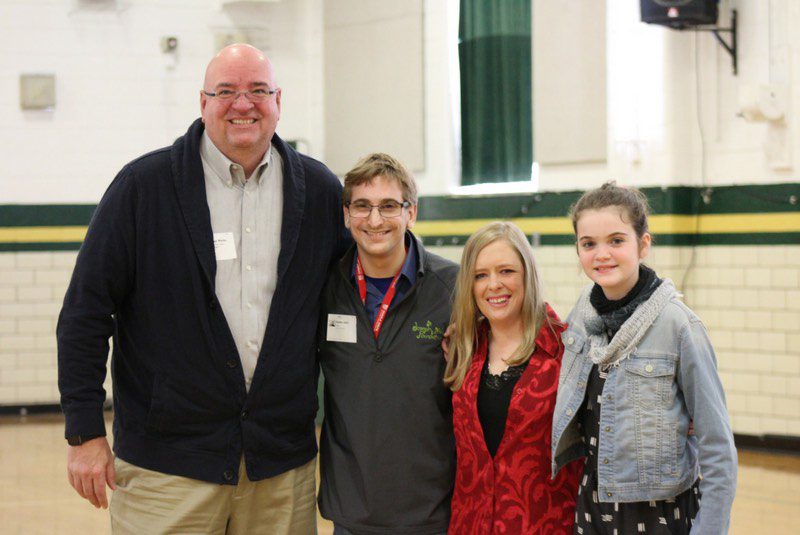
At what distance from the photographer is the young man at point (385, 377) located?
256 centimetres

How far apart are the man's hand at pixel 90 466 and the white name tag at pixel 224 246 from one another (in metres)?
0.57

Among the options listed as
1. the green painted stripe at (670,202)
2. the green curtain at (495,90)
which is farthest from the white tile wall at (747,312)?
the green curtain at (495,90)

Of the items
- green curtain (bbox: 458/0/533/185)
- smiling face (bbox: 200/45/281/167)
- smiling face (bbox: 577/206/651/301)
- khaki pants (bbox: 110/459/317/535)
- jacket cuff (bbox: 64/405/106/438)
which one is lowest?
khaki pants (bbox: 110/459/317/535)

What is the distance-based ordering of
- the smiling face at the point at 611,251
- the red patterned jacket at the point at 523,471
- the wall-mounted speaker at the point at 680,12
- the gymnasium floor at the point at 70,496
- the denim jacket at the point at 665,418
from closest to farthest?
A: the denim jacket at the point at 665,418
the smiling face at the point at 611,251
the red patterned jacket at the point at 523,471
the gymnasium floor at the point at 70,496
the wall-mounted speaker at the point at 680,12

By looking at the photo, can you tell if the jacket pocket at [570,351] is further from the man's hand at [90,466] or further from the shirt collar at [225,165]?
the man's hand at [90,466]

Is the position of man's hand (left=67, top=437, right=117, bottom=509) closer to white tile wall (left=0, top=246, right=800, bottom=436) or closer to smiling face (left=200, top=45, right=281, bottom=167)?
smiling face (left=200, top=45, right=281, bottom=167)

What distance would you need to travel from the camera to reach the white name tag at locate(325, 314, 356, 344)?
263cm

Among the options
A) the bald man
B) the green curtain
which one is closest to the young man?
the bald man

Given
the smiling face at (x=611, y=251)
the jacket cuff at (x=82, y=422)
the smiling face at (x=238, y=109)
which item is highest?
the smiling face at (x=238, y=109)

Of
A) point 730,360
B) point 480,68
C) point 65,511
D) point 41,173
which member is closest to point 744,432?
point 730,360

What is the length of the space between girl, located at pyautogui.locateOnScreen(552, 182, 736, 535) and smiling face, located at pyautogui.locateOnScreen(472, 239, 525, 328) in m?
0.23

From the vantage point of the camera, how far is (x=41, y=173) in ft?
27.4

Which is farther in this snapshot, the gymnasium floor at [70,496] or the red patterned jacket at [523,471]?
the gymnasium floor at [70,496]

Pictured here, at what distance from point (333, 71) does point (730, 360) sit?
14.5ft
